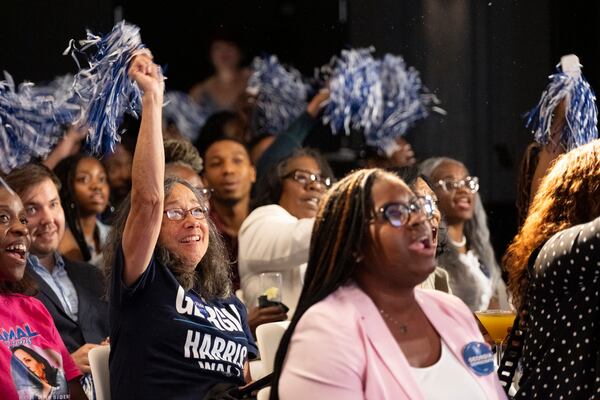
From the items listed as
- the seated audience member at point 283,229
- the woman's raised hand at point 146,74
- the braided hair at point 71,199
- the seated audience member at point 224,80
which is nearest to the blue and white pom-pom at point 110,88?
the woman's raised hand at point 146,74

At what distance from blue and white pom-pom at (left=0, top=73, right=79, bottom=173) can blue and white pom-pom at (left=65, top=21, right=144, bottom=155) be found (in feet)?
3.02

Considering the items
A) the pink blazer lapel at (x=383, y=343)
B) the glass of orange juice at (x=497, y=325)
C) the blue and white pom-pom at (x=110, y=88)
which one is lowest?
the glass of orange juice at (x=497, y=325)

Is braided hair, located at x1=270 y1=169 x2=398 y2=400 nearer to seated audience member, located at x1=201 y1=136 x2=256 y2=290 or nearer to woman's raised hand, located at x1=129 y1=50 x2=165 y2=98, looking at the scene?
woman's raised hand, located at x1=129 y1=50 x2=165 y2=98

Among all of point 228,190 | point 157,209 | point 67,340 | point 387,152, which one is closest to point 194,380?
point 157,209

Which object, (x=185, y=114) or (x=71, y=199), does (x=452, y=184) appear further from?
(x=185, y=114)

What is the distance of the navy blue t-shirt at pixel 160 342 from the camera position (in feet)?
10.8

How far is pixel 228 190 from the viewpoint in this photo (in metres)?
5.88

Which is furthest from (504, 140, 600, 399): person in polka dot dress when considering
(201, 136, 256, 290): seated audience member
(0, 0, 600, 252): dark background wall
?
(0, 0, 600, 252): dark background wall

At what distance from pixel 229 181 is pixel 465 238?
3.95ft

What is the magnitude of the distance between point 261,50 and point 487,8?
2.16m

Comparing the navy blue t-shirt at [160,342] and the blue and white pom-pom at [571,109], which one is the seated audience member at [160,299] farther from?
the blue and white pom-pom at [571,109]

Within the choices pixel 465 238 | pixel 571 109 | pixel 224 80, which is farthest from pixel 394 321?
pixel 224 80

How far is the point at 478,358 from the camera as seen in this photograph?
102 inches

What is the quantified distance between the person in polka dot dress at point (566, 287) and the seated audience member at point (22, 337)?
1474 mm
